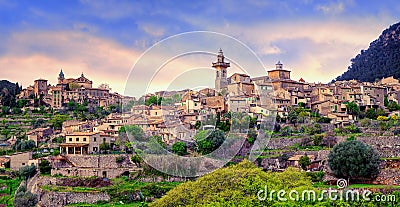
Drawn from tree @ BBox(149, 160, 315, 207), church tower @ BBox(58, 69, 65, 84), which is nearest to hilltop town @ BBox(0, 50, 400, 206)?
tree @ BBox(149, 160, 315, 207)

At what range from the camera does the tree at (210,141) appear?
31078mm

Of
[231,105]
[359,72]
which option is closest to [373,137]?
[231,105]

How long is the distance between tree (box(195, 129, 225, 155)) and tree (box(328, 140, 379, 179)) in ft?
25.8

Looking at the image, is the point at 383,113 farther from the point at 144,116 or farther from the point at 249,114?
the point at 144,116

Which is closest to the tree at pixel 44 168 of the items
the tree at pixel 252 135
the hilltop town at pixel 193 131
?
the hilltop town at pixel 193 131

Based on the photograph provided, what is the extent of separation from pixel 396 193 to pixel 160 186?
1175 cm

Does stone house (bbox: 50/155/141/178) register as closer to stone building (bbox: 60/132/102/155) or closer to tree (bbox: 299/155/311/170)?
stone building (bbox: 60/132/102/155)

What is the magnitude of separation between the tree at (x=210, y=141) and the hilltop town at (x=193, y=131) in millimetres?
66

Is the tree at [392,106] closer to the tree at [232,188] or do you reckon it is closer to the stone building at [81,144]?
the stone building at [81,144]

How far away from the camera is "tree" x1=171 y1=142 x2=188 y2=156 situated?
31.0 m

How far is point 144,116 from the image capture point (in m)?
39.2

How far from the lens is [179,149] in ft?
102

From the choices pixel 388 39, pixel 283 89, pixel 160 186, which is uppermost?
pixel 388 39

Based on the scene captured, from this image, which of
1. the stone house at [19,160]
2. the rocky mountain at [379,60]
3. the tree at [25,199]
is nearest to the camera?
the tree at [25,199]
